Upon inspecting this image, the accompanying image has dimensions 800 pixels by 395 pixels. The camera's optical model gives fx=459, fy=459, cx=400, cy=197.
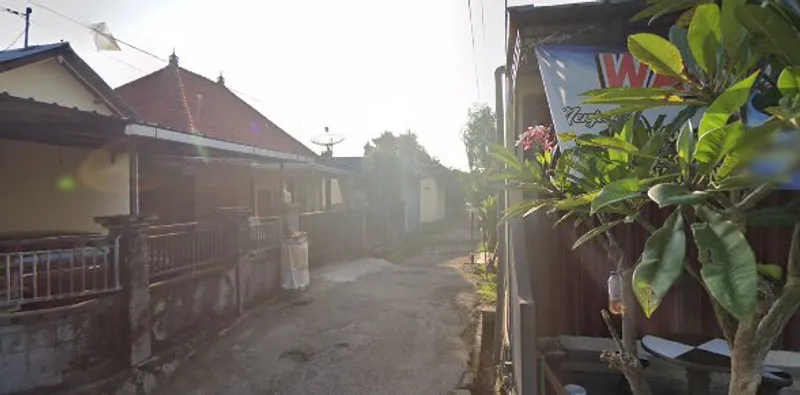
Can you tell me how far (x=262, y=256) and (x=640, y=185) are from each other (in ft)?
24.5

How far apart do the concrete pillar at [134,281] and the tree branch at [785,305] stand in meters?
5.31

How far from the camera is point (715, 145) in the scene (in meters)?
1.11

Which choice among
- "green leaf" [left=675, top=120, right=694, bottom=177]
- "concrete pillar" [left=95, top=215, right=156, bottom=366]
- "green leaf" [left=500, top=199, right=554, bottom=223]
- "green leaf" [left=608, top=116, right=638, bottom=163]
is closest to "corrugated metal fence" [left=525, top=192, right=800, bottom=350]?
"green leaf" [left=500, top=199, right=554, bottom=223]

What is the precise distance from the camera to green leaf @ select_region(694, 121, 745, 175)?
1.06 m

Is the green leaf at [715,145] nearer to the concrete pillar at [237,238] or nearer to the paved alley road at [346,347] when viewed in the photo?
the paved alley road at [346,347]

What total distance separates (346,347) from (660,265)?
5385 millimetres

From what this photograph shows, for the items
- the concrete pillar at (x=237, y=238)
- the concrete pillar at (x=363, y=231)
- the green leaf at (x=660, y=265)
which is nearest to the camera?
the green leaf at (x=660, y=265)

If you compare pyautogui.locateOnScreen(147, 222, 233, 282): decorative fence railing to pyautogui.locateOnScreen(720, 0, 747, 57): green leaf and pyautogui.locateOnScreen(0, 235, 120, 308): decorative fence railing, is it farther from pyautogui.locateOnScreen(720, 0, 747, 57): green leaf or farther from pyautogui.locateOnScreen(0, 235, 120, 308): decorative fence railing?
pyautogui.locateOnScreen(720, 0, 747, 57): green leaf

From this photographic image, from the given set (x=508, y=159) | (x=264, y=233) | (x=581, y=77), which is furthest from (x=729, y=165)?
(x=264, y=233)

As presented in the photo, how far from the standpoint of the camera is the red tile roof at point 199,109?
11.2m

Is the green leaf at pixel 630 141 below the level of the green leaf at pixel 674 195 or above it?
above

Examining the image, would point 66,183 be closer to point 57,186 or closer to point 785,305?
point 57,186

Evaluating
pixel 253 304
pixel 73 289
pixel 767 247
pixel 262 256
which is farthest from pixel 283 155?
pixel 767 247

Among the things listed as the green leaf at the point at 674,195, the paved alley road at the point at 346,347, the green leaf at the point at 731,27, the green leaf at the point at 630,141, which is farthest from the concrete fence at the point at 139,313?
the green leaf at the point at 731,27
